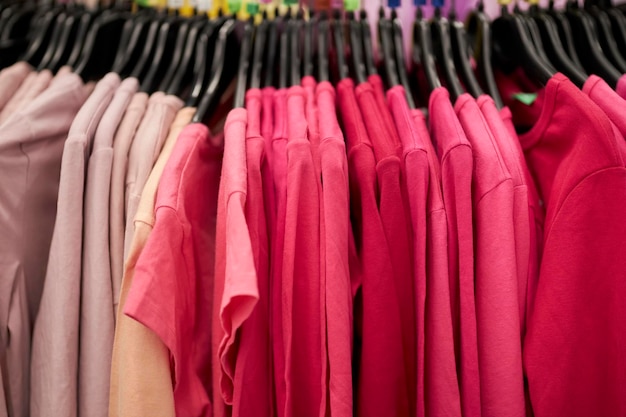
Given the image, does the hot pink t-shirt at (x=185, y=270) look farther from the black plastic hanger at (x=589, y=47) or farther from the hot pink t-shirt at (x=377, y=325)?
the black plastic hanger at (x=589, y=47)

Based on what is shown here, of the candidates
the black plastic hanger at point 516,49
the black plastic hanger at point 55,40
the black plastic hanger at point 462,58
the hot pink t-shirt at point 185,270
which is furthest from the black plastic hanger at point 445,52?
the black plastic hanger at point 55,40

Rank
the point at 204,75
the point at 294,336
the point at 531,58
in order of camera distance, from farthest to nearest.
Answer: the point at 204,75
the point at 531,58
the point at 294,336

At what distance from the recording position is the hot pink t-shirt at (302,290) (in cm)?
60

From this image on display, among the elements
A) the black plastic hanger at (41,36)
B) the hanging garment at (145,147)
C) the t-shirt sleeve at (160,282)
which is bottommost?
the t-shirt sleeve at (160,282)

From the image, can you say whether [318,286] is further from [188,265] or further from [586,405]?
[586,405]

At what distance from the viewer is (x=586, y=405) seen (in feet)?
2.02

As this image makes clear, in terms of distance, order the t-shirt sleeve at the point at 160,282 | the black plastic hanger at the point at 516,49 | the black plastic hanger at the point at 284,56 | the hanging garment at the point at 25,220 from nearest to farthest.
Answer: the t-shirt sleeve at the point at 160,282
the hanging garment at the point at 25,220
the black plastic hanger at the point at 516,49
the black plastic hanger at the point at 284,56

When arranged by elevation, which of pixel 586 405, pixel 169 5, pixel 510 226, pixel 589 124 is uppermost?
pixel 169 5

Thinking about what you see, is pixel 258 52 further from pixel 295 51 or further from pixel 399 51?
pixel 399 51

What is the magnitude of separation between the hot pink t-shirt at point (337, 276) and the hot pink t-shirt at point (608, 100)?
1.33 ft

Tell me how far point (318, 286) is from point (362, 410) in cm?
18

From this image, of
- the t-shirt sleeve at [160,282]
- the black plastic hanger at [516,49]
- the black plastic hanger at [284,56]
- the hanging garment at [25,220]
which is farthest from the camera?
the black plastic hanger at [284,56]

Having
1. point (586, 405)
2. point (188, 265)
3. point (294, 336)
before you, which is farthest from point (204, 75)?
point (586, 405)

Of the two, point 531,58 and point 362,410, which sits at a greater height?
point 531,58
